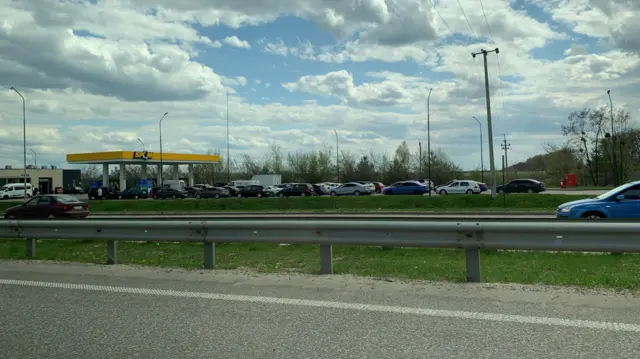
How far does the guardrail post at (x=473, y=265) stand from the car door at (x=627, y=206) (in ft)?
28.7

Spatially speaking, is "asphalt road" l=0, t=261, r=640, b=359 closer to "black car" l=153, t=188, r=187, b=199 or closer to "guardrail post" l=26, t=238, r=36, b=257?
"guardrail post" l=26, t=238, r=36, b=257

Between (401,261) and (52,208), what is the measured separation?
22715 millimetres

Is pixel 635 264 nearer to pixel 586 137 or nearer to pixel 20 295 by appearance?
pixel 20 295

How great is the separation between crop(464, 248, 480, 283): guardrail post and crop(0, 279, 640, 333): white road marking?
168 centimetres

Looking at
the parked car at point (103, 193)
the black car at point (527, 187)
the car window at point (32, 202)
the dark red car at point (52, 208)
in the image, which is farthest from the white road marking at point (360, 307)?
the parked car at point (103, 193)

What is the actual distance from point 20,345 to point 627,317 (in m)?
5.80

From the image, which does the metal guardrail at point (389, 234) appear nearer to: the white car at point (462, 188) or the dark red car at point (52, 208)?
the dark red car at point (52, 208)

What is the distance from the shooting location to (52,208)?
26.8m

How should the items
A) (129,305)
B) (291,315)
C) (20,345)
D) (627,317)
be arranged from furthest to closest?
(129,305) < (291,315) < (627,317) < (20,345)

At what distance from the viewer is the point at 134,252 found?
12789 millimetres

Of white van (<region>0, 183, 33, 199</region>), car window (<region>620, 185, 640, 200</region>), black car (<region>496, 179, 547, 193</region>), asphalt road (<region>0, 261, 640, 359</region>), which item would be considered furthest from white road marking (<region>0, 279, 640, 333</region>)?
white van (<region>0, 183, 33, 199</region>)

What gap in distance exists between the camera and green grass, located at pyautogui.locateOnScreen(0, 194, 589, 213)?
33562mm

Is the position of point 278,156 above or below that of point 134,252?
above

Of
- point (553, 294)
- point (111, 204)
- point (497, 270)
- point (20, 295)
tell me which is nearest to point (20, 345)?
point (20, 295)
